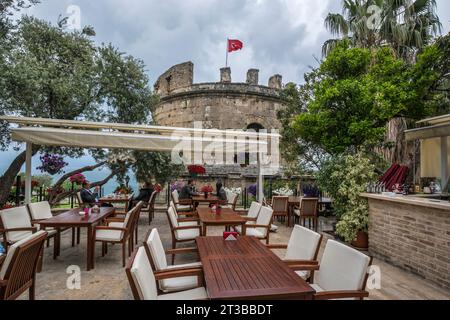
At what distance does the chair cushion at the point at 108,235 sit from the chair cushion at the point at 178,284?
1.87 metres

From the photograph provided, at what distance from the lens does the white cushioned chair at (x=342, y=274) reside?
1816mm

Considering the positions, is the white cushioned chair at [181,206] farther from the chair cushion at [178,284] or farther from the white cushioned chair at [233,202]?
the chair cushion at [178,284]

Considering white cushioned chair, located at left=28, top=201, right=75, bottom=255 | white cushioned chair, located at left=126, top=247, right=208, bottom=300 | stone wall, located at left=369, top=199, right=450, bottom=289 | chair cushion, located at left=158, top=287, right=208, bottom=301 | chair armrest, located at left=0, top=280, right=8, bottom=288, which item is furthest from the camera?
white cushioned chair, located at left=28, top=201, right=75, bottom=255

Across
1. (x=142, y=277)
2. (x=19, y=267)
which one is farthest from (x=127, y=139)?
(x=142, y=277)

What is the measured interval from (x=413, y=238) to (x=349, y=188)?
4.83 ft

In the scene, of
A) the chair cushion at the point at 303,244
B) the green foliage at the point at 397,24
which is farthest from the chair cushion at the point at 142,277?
the green foliage at the point at 397,24

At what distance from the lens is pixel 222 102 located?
17.1 metres

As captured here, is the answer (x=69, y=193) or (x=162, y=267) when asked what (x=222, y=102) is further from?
(x=162, y=267)

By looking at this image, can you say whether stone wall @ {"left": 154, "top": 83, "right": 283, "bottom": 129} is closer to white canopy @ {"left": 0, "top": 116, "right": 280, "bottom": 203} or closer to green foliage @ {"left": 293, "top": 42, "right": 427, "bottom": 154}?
green foliage @ {"left": 293, "top": 42, "right": 427, "bottom": 154}

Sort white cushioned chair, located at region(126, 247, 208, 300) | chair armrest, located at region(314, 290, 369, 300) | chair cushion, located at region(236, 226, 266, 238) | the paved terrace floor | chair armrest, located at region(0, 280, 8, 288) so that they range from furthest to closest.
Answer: chair cushion, located at region(236, 226, 266, 238) → the paved terrace floor → chair armrest, located at region(0, 280, 8, 288) → chair armrest, located at region(314, 290, 369, 300) → white cushioned chair, located at region(126, 247, 208, 300)

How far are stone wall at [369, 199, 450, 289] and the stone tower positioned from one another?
13.0 meters

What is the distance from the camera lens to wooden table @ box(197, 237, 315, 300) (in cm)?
168

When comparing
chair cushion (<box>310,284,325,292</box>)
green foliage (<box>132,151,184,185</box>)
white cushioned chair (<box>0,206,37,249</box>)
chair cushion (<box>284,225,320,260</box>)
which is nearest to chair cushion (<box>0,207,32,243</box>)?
white cushioned chair (<box>0,206,37,249</box>)

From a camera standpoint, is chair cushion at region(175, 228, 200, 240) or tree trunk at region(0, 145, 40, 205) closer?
chair cushion at region(175, 228, 200, 240)
